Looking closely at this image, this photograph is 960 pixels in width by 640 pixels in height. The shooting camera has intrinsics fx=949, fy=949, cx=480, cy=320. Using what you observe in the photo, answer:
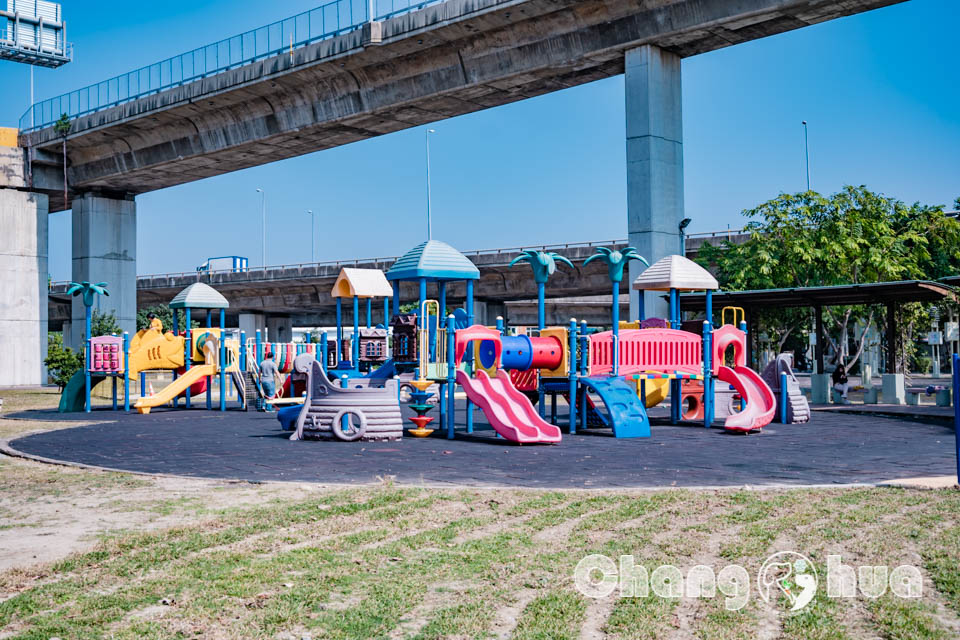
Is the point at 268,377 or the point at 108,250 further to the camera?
the point at 108,250

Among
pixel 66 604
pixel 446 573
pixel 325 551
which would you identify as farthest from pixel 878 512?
pixel 66 604

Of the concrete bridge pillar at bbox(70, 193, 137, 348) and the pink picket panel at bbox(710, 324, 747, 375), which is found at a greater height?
the concrete bridge pillar at bbox(70, 193, 137, 348)

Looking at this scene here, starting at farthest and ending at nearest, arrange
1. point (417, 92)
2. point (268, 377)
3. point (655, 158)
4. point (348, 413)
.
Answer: point (417, 92) → point (655, 158) → point (268, 377) → point (348, 413)

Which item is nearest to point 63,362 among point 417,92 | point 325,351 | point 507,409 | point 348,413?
point 325,351

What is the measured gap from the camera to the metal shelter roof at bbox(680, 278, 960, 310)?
2767 centimetres

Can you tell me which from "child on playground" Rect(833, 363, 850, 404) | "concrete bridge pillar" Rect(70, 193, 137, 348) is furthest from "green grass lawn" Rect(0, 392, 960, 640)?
"concrete bridge pillar" Rect(70, 193, 137, 348)

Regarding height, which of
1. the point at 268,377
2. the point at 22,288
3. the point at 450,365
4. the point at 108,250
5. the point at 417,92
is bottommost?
the point at 268,377

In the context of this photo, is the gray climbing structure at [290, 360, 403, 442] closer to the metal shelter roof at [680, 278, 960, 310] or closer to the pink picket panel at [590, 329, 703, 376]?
the pink picket panel at [590, 329, 703, 376]

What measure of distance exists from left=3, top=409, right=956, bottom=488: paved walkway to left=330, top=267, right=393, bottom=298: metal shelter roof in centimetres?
782

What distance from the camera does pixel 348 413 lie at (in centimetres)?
1797

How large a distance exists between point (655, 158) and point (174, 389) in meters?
16.9

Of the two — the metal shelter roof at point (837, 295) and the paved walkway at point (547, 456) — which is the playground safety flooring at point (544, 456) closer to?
the paved walkway at point (547, 456)

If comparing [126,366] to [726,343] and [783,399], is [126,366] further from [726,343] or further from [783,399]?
[783,399]

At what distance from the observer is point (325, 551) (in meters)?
7.43
